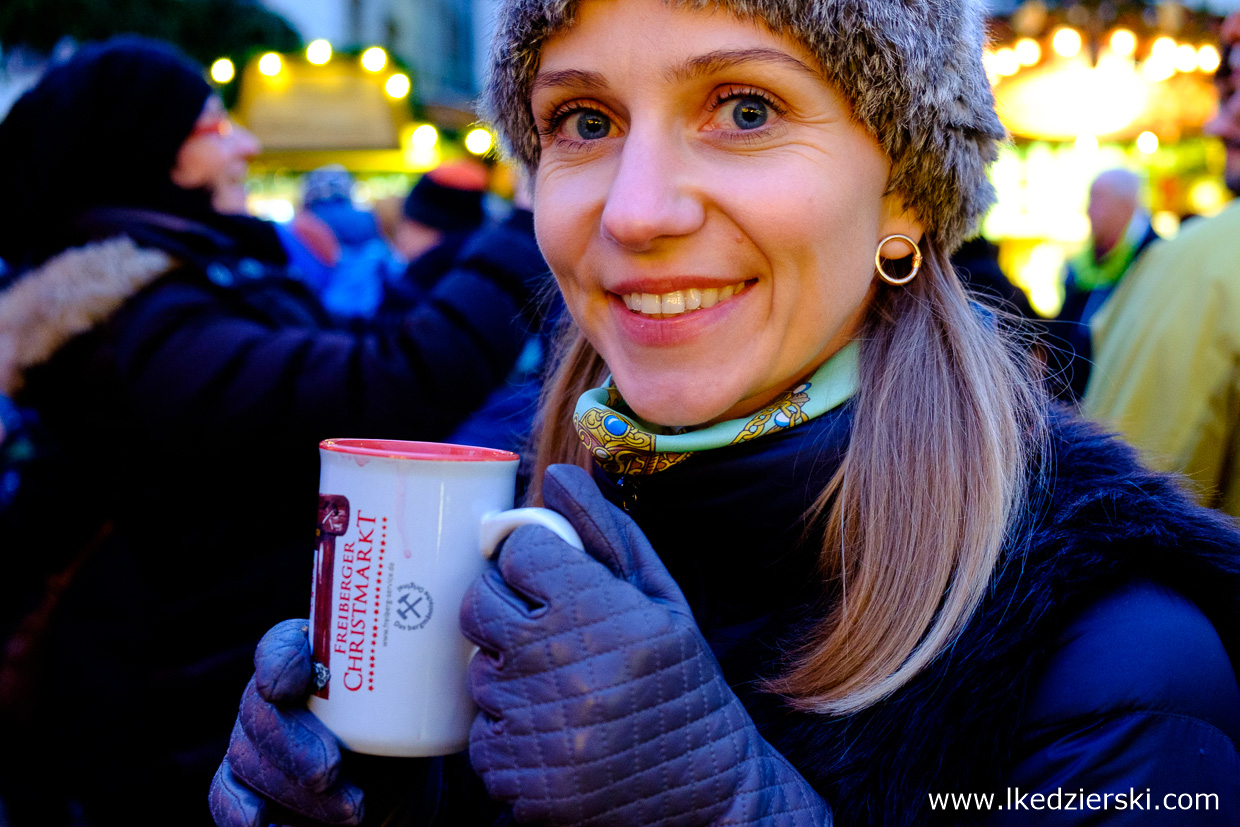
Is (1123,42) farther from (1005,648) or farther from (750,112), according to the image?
(1005,648)

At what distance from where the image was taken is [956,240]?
140 cm

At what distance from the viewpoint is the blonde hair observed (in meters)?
1.10

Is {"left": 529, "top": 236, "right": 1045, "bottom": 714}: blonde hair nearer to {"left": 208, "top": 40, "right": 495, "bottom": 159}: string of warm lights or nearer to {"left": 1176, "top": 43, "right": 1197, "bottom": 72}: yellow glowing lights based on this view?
{"left": 208, "top": 40, "right": 495, "bottom": 159}: string of warm lights

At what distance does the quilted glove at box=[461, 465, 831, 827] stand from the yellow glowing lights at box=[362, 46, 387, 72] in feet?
13.0

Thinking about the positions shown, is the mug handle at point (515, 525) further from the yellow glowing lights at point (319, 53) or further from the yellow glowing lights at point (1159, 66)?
the yellow glowing lights at point (1159, 66)

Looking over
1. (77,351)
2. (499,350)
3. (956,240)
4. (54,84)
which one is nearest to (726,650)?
(956,240)

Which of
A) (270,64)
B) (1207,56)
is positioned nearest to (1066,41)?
(1207,56)

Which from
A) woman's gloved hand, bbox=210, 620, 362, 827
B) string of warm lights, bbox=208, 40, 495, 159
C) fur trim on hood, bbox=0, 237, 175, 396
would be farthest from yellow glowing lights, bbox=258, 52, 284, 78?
woman's gloved hand, bbox=210, 620, 362, 827

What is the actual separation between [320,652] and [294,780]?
0.47 ft

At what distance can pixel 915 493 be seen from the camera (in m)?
1.18

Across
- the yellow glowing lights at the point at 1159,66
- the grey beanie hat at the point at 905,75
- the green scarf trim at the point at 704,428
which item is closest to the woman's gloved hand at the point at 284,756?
the green scarf trim at the point at 704,428

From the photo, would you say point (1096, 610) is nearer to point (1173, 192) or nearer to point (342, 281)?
point (342, 281)

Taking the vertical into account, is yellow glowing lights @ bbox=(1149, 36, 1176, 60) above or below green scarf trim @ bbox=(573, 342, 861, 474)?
above

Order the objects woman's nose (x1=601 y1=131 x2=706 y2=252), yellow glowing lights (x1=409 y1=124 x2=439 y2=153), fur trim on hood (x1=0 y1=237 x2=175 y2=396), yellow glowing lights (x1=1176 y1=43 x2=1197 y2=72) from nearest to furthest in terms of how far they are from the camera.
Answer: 1. woman's nose (x1=601 y1=131 x2=706 y2=252)
2. fur trim on hood (x1=0 y1=237 x2=175 y2=396)
3. yellow glowing lights (x1=1176 y1=43 x2=1197 y2=72)
4. yellow glowing lights (x1=409 y1=124 x2=439 y2=153)
